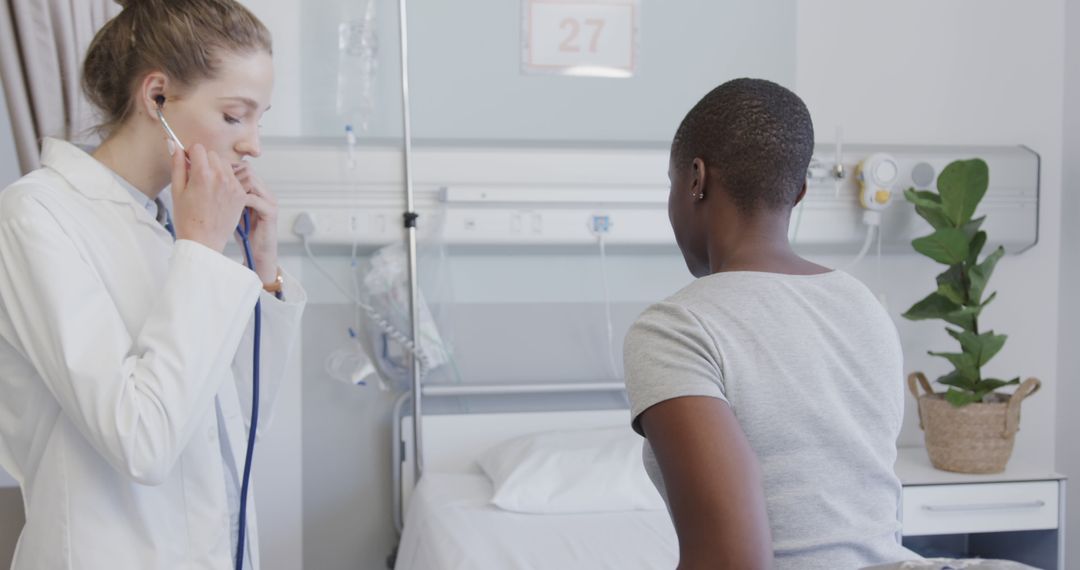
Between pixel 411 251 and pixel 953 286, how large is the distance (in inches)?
56.6

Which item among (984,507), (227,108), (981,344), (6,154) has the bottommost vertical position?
(984,507)

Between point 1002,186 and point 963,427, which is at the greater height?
point 1002,186

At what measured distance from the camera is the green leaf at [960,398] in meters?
2.51

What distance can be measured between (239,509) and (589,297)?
151cm

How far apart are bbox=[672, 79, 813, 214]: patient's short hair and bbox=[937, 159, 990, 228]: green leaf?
5.72ft

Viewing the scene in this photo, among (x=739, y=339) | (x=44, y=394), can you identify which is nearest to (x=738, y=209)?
(x=739, y=339)

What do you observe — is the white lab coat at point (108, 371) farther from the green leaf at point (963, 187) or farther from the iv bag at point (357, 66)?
the green leaf at point (963, 187)

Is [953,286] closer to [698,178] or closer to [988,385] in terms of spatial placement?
[988,385]

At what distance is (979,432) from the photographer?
2.51 m

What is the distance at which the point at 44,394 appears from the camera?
1.20 meters

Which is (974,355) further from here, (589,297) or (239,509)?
(239,509)

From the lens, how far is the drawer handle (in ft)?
8.11

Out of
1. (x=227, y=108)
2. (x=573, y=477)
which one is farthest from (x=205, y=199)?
(x=573, y=477)

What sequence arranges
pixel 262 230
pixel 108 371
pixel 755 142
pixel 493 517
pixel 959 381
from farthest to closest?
1. pixel 959 381
2. pixel 493 517
3. pixel 262 230
4. pixel 108 371
5. pixel 755 142
